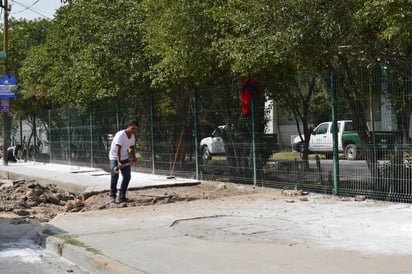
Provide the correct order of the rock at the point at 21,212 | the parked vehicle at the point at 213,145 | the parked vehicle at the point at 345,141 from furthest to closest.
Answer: the parked vehicle at the point at 213,145, the rock at the point at 21,212, the parked vehicle at the point at 345,141

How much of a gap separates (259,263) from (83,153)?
17788mm

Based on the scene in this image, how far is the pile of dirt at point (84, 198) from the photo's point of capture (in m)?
12.8

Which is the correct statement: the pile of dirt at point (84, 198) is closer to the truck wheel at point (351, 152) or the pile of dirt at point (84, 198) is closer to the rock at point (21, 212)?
the rock at point (21, 212)

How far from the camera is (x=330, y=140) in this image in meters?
12.1

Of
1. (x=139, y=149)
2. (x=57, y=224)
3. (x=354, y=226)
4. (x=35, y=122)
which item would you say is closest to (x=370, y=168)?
(x=354, y=226)

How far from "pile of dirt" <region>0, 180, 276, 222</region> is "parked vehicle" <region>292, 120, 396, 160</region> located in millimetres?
2316

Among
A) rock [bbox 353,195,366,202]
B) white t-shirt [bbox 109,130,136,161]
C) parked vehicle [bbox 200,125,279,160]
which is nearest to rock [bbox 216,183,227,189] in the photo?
parked vehicle [bbox 200,125,279,160]

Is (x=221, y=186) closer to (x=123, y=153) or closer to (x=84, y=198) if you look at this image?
(x=123, y=153)

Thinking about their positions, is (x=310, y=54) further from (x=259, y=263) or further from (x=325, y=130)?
(x=259, y=263)

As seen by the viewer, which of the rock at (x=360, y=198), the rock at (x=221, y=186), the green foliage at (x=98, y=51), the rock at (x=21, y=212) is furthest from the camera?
the green foliage at (x=98, y=51)

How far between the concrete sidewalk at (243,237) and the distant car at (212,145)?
3198mm

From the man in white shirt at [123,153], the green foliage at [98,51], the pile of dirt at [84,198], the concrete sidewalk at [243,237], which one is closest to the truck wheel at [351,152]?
the concrete sidewalk at [243,237]

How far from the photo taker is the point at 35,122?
29781mm

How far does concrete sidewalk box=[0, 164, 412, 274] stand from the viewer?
22.5 feet
